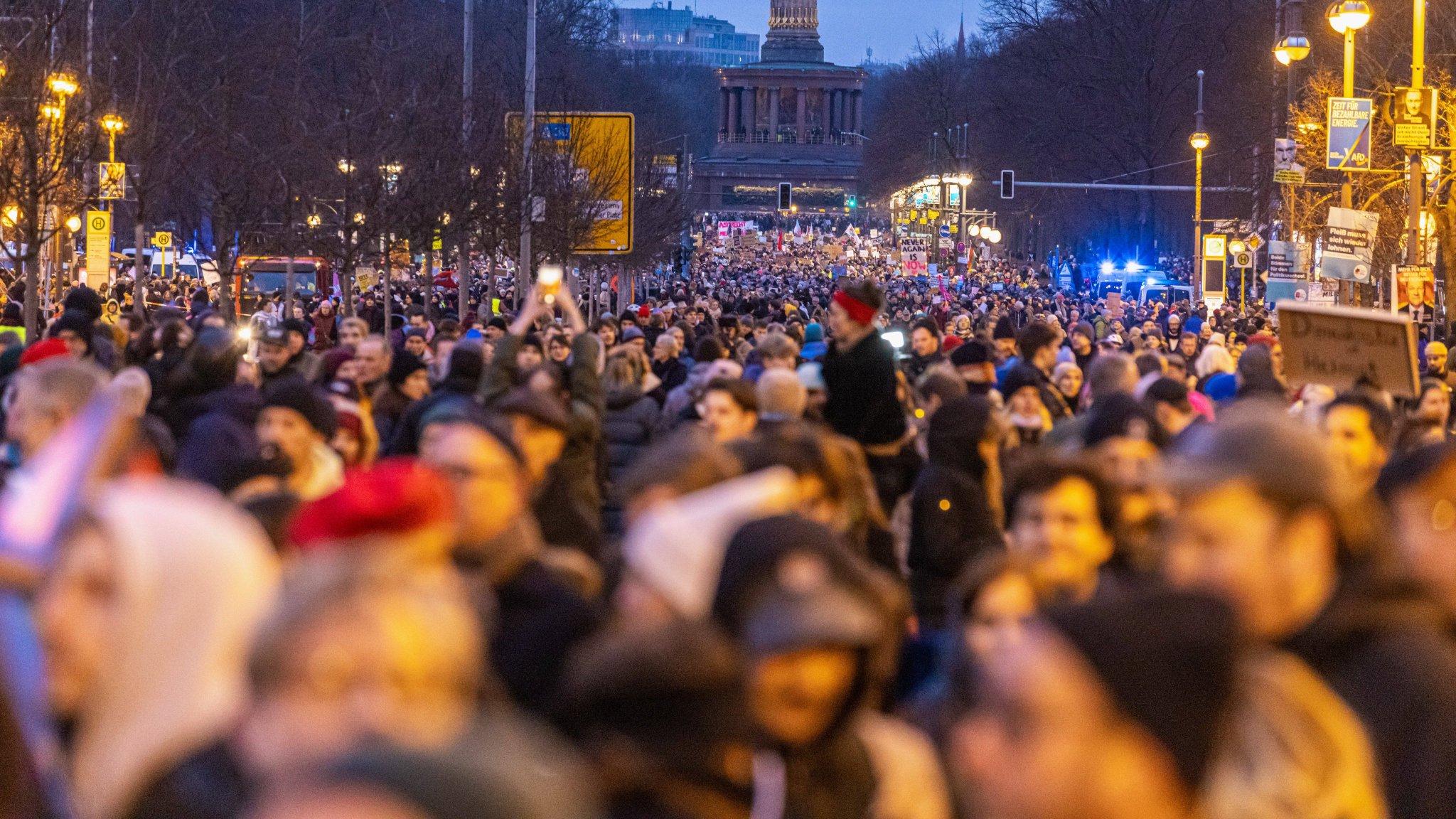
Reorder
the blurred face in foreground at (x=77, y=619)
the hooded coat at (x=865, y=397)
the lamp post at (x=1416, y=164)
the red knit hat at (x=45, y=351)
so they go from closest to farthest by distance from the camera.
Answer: the blurred face in foreground at (x=77, y=619), the hooded coat at (x=865, y=397), the red knit hat at (x=45, y=351), the lamp post at (x=1416, y=164)

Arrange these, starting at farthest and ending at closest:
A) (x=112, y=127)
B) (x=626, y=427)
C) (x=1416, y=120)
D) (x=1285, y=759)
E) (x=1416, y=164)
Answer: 1. (x=112, y=127)
2. (x=1416, y=164)
3. (x=1416, y=120)
4. (x=626, y=427)
5. (x=1285, y=759)

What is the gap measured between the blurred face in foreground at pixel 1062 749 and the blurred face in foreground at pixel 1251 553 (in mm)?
1059

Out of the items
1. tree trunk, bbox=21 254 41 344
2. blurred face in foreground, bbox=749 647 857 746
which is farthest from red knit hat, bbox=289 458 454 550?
tree trunk, bbox=21 254 41 344

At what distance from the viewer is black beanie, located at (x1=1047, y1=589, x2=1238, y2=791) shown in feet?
9.81

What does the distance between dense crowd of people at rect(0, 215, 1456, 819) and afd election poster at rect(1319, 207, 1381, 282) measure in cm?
1971

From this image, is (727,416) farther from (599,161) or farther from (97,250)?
(599,161)

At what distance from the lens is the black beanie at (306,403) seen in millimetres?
7703

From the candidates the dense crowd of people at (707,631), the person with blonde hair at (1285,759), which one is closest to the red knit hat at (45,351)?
the dense crowd of people at (707,631)

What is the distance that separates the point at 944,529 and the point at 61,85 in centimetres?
1758

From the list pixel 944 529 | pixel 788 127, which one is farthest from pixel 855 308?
pixel 788 127

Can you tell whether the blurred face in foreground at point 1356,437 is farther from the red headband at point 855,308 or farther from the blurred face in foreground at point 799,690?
the blurred face in foreground at point 799,690

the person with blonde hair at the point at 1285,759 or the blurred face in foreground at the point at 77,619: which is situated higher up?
the blurred face in foreground at the point at 77,619

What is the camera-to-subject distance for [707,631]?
12.8ft

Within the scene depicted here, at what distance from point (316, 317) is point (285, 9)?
41.6 meters
